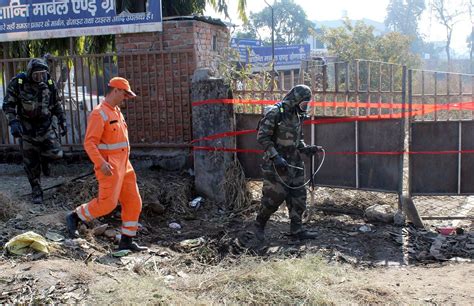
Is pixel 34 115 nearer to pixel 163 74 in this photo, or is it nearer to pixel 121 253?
pixel 163 74

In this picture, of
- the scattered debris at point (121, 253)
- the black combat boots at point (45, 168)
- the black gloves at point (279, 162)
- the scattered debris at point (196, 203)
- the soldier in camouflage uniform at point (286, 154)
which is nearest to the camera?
the scattered debris at point (121, 253)

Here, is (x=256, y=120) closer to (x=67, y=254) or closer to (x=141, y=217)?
(x=141, y=217)

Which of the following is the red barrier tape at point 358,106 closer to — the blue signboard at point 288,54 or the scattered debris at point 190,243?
the scattered debris at point 190,243

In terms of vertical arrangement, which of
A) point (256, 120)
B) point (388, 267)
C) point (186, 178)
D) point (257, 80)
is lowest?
point (388, 267)

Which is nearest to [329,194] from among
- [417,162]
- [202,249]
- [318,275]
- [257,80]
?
[417,162]

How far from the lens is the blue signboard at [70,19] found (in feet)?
26.8

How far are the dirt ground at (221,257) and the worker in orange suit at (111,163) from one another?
0.32 m

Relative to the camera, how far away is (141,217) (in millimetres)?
6816

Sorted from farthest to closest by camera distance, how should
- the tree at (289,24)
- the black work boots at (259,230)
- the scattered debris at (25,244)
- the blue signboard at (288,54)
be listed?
the tree at (289,24) → the blue signboard at (288,54) → the black work boots at (259,230) → the scattered debris at (25,244)

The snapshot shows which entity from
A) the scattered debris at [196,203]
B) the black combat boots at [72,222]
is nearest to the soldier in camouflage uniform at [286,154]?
the scattered debris at [196,203]

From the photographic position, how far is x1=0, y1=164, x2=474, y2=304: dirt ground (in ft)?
14.1

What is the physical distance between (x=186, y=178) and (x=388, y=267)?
11.1ft

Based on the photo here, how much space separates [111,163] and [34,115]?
2087 mm

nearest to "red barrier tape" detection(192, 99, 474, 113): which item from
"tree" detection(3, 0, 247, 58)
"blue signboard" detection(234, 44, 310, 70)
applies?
"tree" detection(3, 0, 247, 58)
